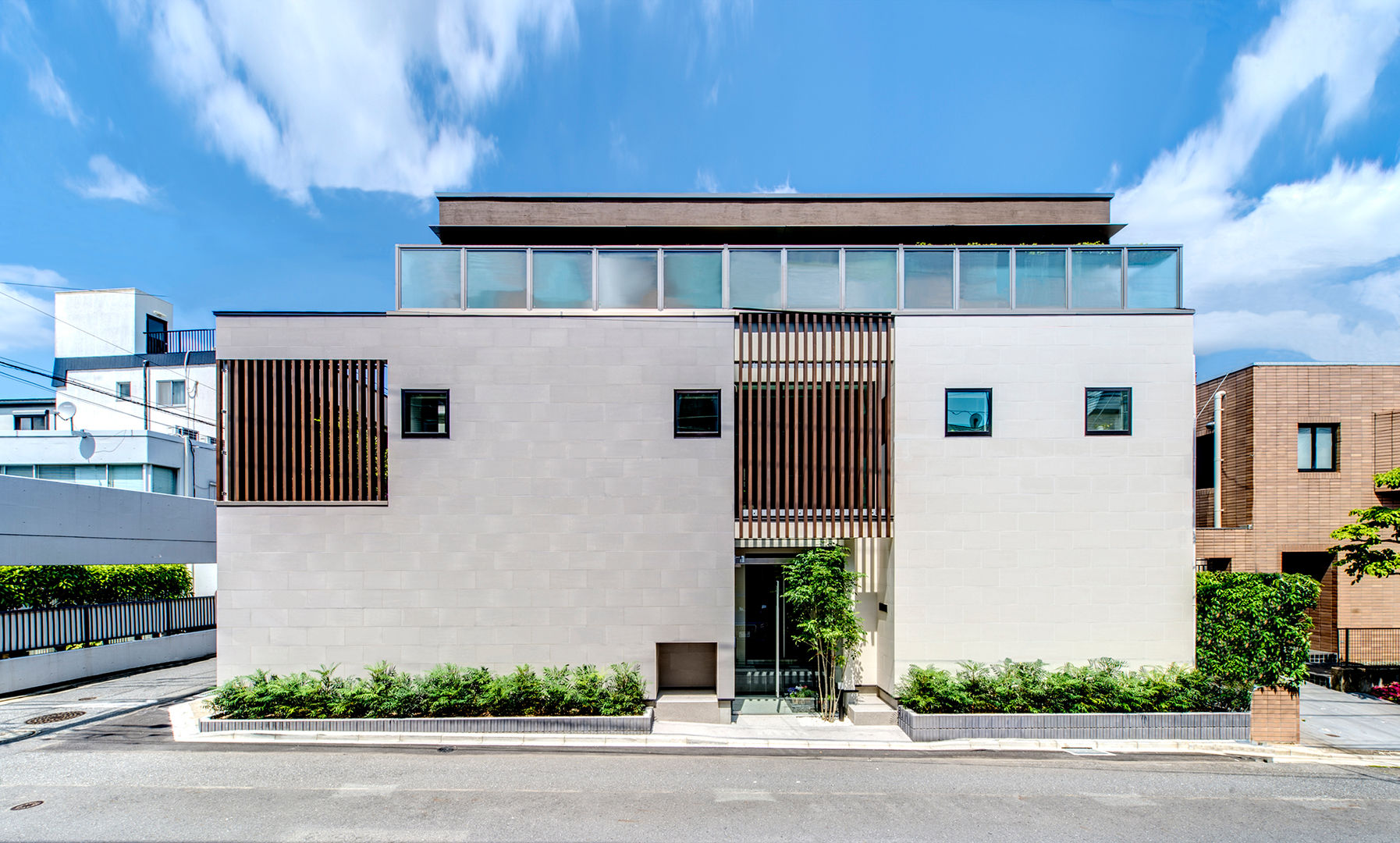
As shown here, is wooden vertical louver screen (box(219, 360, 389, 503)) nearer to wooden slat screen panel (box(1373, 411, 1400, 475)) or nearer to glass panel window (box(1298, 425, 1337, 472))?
glass panel window (box(1298, 425, 1337, 472))

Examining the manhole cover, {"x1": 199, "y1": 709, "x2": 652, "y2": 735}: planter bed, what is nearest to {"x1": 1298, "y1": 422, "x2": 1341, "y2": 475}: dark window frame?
{"x1": 199, "y1": 709, "x2": 652, "y2": 735}: planter bed

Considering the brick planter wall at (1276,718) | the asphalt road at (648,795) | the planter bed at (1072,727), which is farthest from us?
the brick planter wall at (1276,718)

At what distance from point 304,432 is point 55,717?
7.18m

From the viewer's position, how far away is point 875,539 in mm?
14625

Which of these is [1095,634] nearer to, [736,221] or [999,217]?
[999,217]

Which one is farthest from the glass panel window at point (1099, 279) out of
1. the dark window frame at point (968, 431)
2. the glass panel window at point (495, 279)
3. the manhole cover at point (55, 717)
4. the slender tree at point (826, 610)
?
the manhole cover at point (55, 717)

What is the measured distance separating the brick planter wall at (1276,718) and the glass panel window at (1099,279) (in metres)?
7.92

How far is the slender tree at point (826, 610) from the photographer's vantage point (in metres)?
13.5

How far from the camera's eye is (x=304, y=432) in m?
13.5

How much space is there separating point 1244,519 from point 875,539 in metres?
12.5

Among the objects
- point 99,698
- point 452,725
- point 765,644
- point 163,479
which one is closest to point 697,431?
point 765,644

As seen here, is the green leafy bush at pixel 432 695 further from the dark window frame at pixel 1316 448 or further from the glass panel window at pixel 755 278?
the dark window frame at pixel 1316 448

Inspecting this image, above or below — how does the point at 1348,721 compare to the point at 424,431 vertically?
below

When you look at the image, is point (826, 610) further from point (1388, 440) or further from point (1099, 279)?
point (1388, 440)
